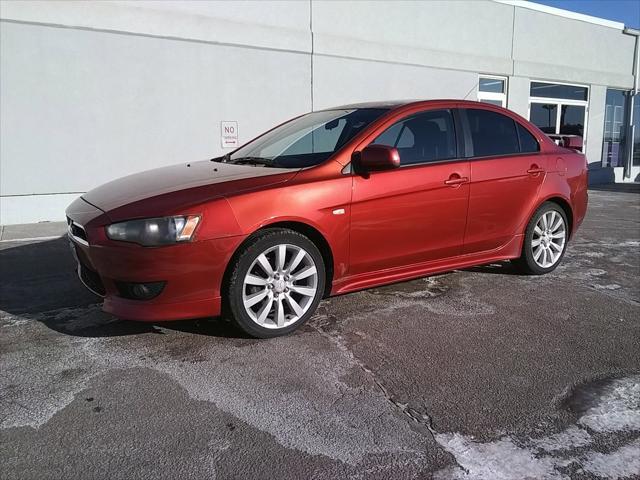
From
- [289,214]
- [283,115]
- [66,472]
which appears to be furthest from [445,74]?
[66,472]

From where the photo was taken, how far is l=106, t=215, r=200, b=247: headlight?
→ 10.6 feet

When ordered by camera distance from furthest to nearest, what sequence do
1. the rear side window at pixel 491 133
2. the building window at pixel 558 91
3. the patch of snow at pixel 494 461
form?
the building window at pixel 558 91, the rear side window at pixel 491 133, the patch of snow at pixel 494 461

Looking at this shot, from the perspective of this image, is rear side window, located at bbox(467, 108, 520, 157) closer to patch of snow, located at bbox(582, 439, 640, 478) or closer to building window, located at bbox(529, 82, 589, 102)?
patch of snow, located at bbox(582, 439, 640, 478)

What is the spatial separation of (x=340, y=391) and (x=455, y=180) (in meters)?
2.15

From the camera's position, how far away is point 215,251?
10.9 ft

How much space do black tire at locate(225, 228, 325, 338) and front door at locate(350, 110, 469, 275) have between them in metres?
0.43

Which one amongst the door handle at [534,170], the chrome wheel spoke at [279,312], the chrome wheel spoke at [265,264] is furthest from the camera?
the door handle at [534,170]

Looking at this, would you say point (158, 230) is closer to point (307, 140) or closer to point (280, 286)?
point (280, 286)

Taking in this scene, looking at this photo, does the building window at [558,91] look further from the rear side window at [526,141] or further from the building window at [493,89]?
the rear side window at [526,141]

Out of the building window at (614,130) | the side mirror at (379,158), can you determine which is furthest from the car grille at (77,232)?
the building window at (614,130)

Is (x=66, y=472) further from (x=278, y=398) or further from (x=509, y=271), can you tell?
(x=509, y=271)

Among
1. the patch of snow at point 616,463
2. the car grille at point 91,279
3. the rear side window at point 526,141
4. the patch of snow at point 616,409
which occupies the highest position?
the rear side window at point 526,141

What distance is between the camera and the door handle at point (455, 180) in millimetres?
4316

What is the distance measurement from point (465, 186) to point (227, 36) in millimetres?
6179
